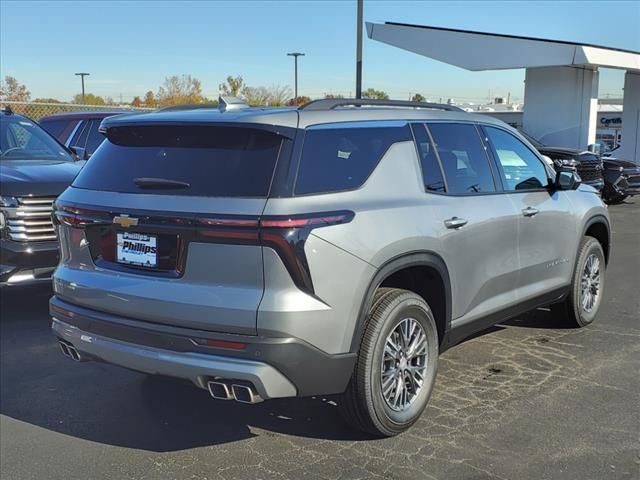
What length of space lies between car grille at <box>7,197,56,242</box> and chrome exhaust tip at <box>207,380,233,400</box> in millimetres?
3504

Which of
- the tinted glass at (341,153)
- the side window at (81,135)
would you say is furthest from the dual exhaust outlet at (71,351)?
the side window at (81,135)

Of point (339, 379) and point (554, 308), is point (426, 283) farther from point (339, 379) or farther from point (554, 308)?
point (554, 308)

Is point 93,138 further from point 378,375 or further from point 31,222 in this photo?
point 378,375

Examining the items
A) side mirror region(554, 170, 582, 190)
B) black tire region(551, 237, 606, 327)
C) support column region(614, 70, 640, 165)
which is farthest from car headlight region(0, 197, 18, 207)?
support column region(614, 70, 640, 165)

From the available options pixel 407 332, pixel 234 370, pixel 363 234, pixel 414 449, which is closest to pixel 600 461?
pixel 414 449

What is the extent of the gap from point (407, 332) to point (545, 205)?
1.95 m

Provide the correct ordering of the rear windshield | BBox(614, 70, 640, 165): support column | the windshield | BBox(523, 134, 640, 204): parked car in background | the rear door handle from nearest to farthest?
the rear windshield
the rear door handle
the windshield
BBox(523, 134, 640, 204): parked car in background
BBox(614, 70, 640, 165): support column

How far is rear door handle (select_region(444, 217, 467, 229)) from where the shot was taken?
4076mm

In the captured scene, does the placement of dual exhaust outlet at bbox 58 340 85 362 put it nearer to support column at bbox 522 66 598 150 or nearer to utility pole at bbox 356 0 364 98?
utility pole at bbox 356 0 364 98

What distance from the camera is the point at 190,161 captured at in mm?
3498

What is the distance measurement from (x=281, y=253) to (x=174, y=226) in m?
0.57

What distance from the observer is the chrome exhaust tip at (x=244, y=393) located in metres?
3.21

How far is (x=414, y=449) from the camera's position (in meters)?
3.72

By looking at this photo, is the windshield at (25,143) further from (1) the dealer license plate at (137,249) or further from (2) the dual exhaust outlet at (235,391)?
(2) the dual exhaust outlet at (235,391)
